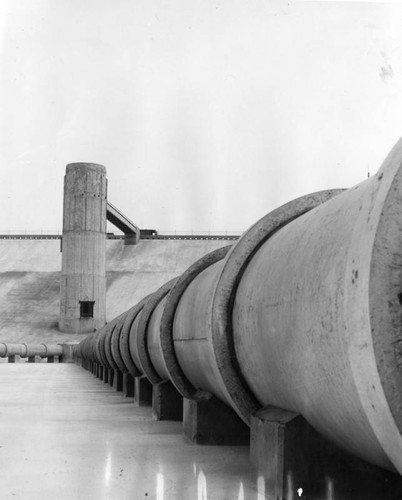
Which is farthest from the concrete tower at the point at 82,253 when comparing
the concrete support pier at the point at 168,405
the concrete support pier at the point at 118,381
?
the concrete support pier at the point at 168,405

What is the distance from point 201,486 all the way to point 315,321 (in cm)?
109

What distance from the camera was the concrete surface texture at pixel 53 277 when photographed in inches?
1344

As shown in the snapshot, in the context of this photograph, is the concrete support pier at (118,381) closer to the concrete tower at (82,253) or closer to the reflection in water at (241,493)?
the reflection in water at (241,493)

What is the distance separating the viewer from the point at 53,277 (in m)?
40.3

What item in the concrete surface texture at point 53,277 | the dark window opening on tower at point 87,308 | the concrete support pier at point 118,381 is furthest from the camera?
the concrete surface texture at point 53,277

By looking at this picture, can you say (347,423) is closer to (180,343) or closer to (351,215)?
(351,215)

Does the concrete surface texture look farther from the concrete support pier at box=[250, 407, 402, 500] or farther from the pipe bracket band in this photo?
the concrete support pier at box=[250, 407, 402, 500]

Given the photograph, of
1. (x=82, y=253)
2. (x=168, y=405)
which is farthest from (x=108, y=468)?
(x=82, y=253)

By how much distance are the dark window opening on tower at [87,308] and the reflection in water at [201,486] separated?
29762 mm

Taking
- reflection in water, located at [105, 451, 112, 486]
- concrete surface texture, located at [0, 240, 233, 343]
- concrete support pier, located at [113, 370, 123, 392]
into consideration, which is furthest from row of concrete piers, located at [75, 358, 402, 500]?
concrete surface texture, located at [0, 240, 233, 343]

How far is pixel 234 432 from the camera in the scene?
14.0ft

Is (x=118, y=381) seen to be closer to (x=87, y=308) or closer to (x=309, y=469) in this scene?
(x=309, y=469)

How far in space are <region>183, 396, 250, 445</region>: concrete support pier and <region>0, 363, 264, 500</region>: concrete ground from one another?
8cm

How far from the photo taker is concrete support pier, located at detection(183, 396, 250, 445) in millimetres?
4219
